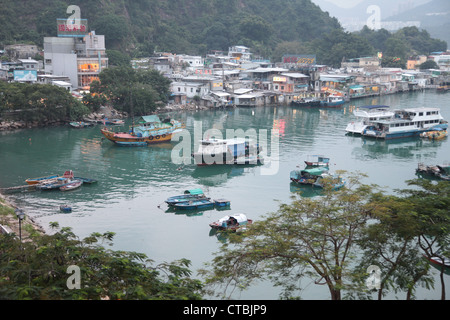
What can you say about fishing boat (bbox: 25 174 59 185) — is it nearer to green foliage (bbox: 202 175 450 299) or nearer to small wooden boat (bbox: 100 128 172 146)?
small wooden boat (bbox: 100 128 172 146)

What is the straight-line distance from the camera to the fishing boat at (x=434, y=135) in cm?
2431

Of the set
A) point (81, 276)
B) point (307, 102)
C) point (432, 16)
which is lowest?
point (81, 276)

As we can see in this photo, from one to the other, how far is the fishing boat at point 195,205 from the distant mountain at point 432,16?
98200mm

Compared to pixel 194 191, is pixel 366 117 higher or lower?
higher

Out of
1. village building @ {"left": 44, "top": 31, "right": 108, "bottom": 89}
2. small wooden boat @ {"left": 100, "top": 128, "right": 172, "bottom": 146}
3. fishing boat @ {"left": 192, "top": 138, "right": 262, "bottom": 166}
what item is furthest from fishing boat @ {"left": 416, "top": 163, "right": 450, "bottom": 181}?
village building @ {"left": 44, "top": 31, "right": 108, "bottom": 89}

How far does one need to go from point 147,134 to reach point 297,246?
50.9 ft

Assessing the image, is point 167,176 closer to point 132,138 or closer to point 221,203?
point 221,203

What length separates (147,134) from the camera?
22203mm

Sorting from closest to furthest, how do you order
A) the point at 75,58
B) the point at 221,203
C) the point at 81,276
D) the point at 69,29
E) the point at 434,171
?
the point at 81,276, the point at 221,203, the point at 434,171, the point at 75,58, the point at 69,29

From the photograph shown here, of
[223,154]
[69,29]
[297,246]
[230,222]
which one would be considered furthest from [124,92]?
[297,246]

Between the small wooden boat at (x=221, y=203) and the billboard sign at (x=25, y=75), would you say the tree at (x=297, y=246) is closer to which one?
the small wooden boat at (x=221, y=203)

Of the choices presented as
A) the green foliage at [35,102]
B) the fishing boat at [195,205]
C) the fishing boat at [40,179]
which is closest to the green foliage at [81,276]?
the fishing boat at [195,205]

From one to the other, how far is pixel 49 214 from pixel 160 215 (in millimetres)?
2926

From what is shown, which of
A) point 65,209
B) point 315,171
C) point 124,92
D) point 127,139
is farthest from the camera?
point 124,92
